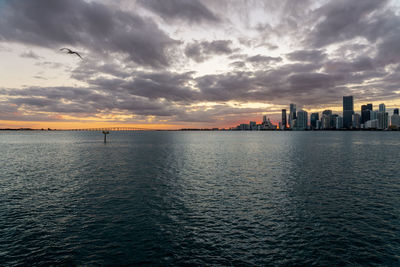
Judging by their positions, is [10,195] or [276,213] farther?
[10,195]

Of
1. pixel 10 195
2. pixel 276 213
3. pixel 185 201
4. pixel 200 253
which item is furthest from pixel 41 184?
pixel 276 213

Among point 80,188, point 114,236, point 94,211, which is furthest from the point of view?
point 80,188

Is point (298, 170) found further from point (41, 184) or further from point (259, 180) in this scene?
point (41, 184)

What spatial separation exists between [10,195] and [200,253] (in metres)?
30.7

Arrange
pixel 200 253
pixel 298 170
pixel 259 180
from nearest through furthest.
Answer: pixel 200 253 → pixel 259 180 → pixel 298 170

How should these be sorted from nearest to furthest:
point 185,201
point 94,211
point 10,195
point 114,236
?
point 114,236
point 94,211
point 185,201
point 10,195

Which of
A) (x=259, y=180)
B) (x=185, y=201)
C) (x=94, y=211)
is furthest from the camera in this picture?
(x=259, y=180)

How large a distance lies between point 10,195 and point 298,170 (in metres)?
53.9

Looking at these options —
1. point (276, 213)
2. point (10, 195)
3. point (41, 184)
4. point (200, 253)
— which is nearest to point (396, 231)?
point (276, 213)

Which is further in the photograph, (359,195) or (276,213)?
(359,195)

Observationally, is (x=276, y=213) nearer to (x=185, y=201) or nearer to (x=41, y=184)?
(x=185, y=201)

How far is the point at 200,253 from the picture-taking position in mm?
17781

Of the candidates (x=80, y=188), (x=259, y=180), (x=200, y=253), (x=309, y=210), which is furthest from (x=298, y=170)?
(x=80, y=188)

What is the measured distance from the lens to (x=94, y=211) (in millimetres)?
26516
